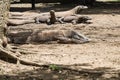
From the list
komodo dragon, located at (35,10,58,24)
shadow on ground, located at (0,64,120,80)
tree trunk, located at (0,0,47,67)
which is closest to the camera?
shadow on ground, located at (0,64,120,80)

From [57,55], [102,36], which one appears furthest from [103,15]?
[57,55]

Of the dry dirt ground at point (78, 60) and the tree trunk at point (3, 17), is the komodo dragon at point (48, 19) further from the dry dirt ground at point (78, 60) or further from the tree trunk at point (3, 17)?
the tree trunk at point (3, 17)

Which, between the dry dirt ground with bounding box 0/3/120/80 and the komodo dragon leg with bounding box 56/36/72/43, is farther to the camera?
the komodo dragon leg with bounding box 56/36/72/43

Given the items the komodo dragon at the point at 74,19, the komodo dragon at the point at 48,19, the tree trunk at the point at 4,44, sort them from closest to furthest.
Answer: the tree trunk at the point at 4,44 < the komodo dragon at the point at 48,19 < the komodo dragon at the point at 74,19

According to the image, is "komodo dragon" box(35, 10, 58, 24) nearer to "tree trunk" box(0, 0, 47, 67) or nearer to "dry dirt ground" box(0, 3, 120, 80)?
"dry dirt ground" box(0, 3, 120, 80)

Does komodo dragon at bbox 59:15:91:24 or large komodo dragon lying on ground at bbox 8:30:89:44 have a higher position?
large komodo dragon lying on ground at bbox 8:30:89:44

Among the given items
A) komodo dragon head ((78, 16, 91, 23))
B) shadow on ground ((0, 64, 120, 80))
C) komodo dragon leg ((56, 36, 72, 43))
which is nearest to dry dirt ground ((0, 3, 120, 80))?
shadow on ground ((0, 64, 120, 80))

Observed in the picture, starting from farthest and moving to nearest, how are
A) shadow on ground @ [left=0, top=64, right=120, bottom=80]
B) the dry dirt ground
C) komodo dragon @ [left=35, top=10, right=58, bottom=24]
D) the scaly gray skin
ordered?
the scaly gray skin → komodo dragon @ [left=35, top=10, right=58, bottom=24] → the dry dirt ground → shadow on ground @ [left=0, top=64, right=120, bottom=80]

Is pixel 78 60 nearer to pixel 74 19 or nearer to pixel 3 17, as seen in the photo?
pixel 3 17

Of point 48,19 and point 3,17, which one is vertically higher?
point 3,17

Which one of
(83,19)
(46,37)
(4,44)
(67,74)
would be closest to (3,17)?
(4,44)

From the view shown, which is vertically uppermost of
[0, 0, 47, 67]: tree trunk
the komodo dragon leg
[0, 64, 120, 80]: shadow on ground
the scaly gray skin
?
[0, 0, 47, 67]: tree trunk

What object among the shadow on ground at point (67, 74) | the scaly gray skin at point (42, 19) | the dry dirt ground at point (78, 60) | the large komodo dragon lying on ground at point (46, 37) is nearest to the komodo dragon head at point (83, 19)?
the scaly gray skin at point (42, 19)

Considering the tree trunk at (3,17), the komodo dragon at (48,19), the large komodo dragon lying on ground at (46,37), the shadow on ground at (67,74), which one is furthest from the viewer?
the komodo dragon at (48,19)
